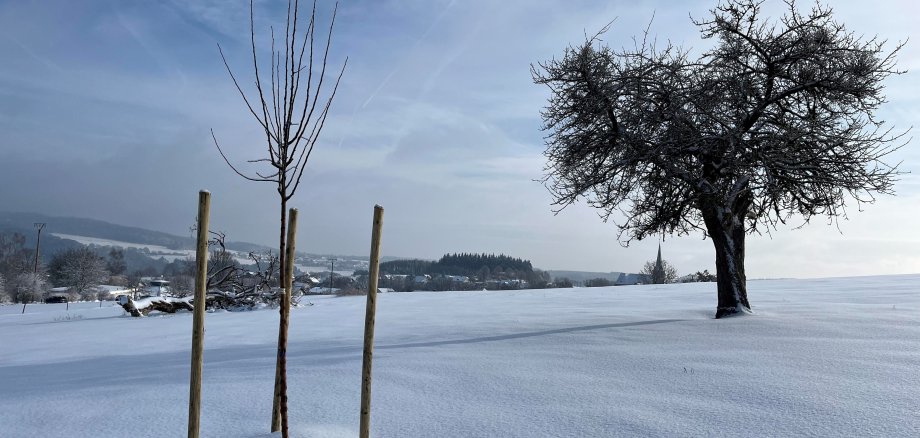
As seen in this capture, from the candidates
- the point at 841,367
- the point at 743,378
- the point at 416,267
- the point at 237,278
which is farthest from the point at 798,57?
the point at 416,267

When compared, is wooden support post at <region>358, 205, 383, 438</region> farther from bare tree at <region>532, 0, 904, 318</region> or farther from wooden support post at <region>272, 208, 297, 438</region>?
bare tree at <region>532, 0, 904, 318</region>

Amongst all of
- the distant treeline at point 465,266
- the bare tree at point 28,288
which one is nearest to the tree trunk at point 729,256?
the bare tree at point 28,288

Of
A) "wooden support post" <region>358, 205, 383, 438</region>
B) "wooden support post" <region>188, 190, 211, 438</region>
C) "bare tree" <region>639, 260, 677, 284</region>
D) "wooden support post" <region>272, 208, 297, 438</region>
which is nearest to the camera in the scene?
"wooden support post" <region>188, 190, 211, 438</region>

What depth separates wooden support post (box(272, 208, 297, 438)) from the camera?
12.1 ft

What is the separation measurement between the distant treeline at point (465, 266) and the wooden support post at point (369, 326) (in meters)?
84.3

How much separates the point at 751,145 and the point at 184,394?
9.40 m

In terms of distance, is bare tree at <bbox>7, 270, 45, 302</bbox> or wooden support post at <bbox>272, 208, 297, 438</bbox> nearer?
wooden support post at <bbox>272, 208, 297, 438</bbox>

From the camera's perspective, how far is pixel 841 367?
542 centimetres

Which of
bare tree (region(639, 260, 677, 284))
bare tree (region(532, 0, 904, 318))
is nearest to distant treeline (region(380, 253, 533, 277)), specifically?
bare tree (region(639, 260, 677, 284))

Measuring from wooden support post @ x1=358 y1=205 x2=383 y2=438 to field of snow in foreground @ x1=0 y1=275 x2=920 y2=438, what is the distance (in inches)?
26.2

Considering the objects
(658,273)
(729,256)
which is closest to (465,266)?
(658,273)

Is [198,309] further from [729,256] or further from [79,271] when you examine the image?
[79,271]

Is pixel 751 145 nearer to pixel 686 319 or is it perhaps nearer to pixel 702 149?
pixel 702 149

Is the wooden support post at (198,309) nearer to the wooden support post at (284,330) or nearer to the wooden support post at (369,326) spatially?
the wooden support post at (284,330)
